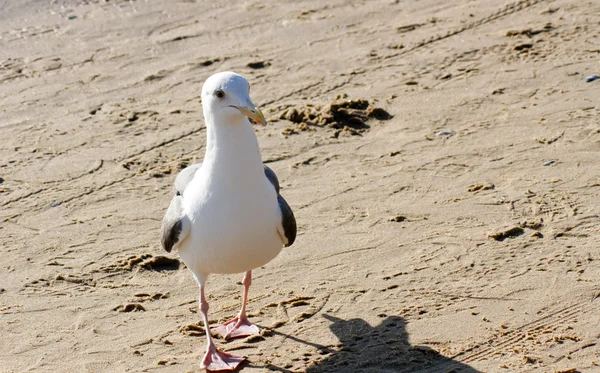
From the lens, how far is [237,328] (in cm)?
511

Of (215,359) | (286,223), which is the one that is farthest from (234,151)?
(215,359)

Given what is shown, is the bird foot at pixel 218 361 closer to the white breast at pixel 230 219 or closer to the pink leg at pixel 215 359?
the pink leg at pixel 215 359

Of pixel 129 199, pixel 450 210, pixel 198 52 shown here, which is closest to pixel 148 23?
pixel 198 52

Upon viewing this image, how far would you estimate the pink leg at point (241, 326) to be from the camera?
5078mm

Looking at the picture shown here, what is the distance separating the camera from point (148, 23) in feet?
34.4

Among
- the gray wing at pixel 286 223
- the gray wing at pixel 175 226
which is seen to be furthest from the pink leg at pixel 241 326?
the gray wing at pixel 175 226

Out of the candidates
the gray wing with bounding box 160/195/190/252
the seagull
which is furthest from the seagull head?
the gray wing with bounding box 160/195/190/252

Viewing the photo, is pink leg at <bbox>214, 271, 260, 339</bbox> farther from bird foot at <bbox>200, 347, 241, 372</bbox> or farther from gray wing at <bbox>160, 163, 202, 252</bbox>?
gray wing at <bbox>160, 163, 202, 252</bbox>

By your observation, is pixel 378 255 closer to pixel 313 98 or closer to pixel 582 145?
pixel 582 145

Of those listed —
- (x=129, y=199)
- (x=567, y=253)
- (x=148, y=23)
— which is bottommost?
(x=567, y=253)

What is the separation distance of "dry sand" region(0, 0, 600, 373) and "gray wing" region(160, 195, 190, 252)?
0.63 m

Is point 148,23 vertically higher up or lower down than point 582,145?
higher up

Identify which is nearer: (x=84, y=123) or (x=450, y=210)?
(x=450, y=210)

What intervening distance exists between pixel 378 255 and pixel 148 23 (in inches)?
224
